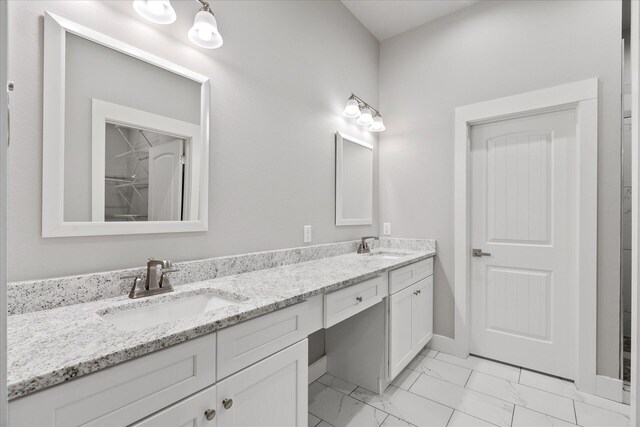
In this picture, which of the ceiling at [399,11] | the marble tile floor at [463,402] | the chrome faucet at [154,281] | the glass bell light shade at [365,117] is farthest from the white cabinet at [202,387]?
the ceiling at [399,11]

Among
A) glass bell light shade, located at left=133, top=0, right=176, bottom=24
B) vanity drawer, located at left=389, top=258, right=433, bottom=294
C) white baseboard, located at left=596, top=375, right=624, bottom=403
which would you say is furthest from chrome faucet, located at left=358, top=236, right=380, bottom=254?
glass bell light shade, located at left=133, top=0, right=176, bottom=24

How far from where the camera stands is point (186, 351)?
2.73 feet

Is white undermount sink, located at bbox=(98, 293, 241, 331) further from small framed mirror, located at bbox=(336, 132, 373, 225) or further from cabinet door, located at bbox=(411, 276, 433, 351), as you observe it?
cabinet door, located at bbox=(411, 276, 433, 351)

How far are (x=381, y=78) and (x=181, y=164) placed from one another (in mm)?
2335

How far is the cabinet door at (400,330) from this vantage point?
1896 mm

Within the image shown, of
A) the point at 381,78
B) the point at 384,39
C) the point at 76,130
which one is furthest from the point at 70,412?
the point at 384,39

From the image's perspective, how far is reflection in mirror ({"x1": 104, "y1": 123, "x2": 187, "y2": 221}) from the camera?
118cm

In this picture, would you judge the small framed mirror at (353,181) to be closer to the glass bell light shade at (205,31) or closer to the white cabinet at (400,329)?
the white cabinet at (400,329)

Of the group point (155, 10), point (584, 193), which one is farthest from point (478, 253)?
point (155, 10)

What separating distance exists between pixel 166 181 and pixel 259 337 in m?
0.83

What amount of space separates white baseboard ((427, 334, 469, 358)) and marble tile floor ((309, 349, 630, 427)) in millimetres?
222

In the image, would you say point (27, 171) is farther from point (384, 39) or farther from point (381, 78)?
point (384, 39)

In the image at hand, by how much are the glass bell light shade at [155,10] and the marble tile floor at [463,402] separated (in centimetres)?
213

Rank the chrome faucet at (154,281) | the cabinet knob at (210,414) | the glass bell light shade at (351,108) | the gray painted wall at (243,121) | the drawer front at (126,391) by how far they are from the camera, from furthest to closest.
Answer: the glass bell light shade at (351,108) → the chrome faucet at (154,281) → the gray painted wall at (243,121) → the cabinet knob at (210,414) → the drawer front at (126,391)
